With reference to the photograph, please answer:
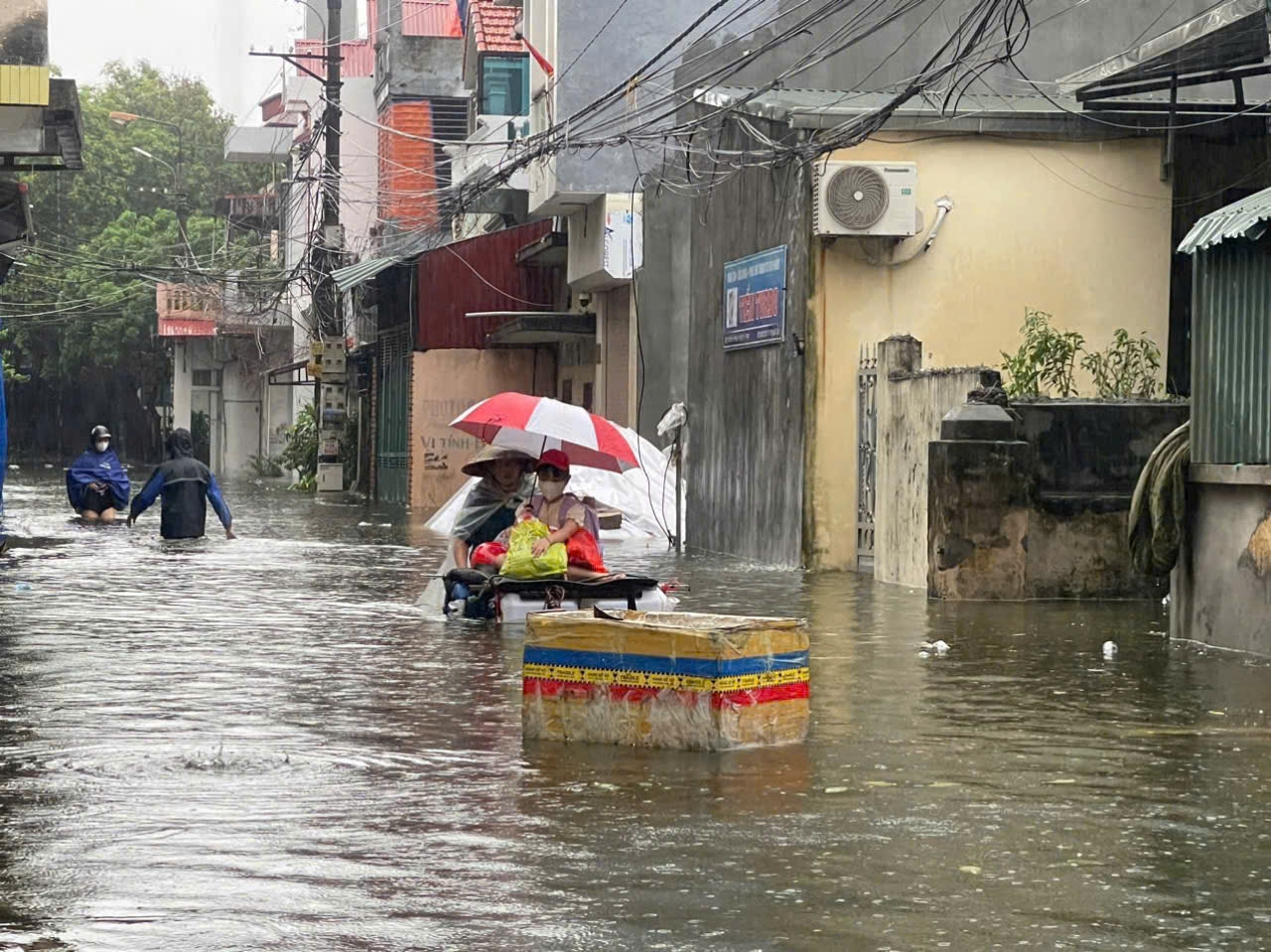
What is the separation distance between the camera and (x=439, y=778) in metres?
8.58

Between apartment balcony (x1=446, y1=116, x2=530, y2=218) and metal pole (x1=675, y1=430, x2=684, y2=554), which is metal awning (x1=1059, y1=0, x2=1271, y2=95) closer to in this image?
metal pole (x1=675, y1=430, x2=684, y2=554)

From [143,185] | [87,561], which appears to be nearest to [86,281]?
[143,185]

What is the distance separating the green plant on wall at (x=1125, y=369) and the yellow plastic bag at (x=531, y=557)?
6.06 metres

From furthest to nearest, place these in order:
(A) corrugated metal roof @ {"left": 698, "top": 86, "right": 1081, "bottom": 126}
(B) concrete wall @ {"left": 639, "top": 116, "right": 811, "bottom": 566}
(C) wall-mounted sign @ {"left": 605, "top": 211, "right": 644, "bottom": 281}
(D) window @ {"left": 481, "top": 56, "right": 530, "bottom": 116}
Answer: (D) window @ {"left": 481, "top": 56, "right": 530, "bottom": 116}
(C) wall-mounted sign @ {"left": 605, "top": 211, "right": 644, "bottom": 281}
(B) concrete wall @ {"left": 639, "top": 116, "right": 811, "bottom": 566}
(A) corrugated metal roof @ {"left": 698, "top": 86, "right": 1081, "bottom": 126}

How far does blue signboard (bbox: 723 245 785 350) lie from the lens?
78.1 ft

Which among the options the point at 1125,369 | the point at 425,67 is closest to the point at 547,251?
the point at 425,67

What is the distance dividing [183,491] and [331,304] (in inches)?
976

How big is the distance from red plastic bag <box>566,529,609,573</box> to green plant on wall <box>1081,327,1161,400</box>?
5.67 metres

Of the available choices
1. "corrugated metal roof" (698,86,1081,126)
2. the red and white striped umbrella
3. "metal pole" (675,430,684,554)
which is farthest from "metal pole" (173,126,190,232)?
the red and white striped umbrella

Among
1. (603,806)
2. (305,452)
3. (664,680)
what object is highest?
(305,452)

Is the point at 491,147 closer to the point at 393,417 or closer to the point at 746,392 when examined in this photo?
the point at 393,417

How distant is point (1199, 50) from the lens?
676 inches

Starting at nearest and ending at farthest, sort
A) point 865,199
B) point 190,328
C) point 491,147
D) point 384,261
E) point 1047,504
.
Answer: point 1047,504
point 865,199
point 491,147
point 384,261
point 190,328

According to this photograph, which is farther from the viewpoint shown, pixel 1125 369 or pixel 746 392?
pixel 746 392
